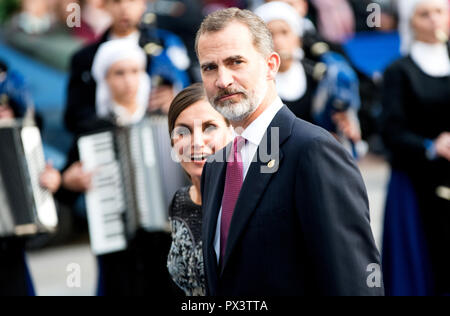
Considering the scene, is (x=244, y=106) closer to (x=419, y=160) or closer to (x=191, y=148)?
(x=191, y=148)

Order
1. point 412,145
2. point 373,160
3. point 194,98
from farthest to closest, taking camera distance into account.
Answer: point 373,160, point 412,145, point 194,98

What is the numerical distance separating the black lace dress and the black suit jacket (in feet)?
1.05

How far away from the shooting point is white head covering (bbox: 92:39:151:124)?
5.15m

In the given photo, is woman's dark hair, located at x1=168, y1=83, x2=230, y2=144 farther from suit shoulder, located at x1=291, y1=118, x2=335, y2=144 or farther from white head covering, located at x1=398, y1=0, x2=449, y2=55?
white head covering, located at x1=398, y1=0, x2=449, y2=55

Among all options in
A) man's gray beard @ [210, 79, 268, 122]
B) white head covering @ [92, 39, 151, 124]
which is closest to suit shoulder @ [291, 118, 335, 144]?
man's gray beard @ [210, 79, 268, 122]

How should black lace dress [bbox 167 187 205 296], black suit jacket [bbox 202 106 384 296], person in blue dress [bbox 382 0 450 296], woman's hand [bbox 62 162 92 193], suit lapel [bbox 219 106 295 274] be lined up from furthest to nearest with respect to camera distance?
person in blue dress [bbox 382 0 450 296] < woman's hand [bbox 62 162 92 193] < black lace dress [bbox 167 187 205 296] < suit lapel [bbox 219 106 295 274] < black suit jacket [bbox 202 106 384 296]

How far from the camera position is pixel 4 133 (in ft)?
14.3

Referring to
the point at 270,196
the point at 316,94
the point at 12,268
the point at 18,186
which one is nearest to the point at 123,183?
the point at 18,186

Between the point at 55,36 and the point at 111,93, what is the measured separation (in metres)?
3.76

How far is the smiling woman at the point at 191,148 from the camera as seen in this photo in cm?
295

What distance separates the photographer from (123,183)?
15.8 ft

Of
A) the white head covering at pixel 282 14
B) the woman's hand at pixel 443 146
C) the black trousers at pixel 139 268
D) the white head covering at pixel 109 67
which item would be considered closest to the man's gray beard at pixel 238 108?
the black trousers at pixel 139 268
